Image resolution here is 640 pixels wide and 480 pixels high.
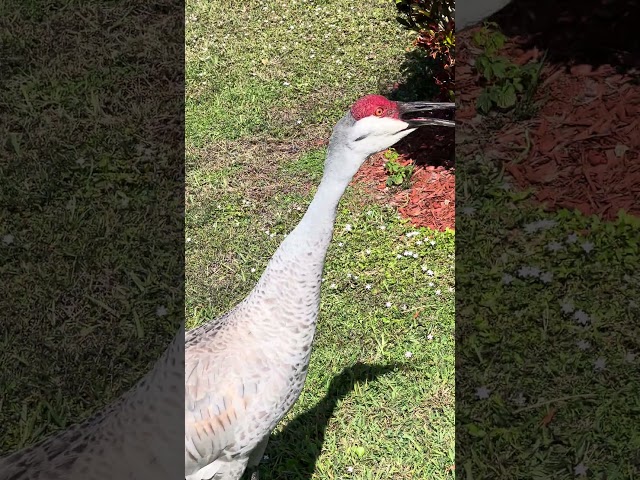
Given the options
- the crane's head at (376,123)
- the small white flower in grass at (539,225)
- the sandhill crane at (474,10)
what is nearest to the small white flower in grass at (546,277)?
the small white flower in grass at (539,225)

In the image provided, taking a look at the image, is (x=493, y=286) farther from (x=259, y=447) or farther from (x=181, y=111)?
(x=181, y=111)

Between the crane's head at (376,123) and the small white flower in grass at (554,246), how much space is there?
85.9 inches

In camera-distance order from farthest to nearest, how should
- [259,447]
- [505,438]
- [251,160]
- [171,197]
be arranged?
[251,160] < [171,197] < [505,438] < [259,447]

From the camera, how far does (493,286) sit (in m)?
4.95

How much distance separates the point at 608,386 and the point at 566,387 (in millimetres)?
226

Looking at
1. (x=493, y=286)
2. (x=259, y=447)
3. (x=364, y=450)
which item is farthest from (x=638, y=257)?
(x=259, y=447)

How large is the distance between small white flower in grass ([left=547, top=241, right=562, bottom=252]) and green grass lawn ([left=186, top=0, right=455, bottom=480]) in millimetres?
667

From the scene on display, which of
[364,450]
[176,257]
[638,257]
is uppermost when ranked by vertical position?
[176,257]

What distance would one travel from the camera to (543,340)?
4535 millimetres

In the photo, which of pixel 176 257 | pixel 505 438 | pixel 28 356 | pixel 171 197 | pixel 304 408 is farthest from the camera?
pixel 171 197

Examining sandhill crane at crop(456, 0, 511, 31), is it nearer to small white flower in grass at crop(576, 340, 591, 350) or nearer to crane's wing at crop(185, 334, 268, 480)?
small white flower in grass at crop(576, 340, 591, 350)

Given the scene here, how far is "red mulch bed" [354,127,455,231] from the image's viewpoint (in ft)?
19.2

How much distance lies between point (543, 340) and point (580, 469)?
86cm

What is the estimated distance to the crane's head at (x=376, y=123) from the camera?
3139 millimetres
